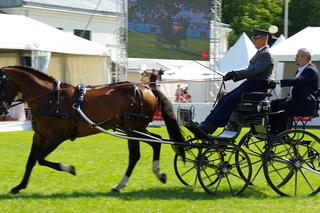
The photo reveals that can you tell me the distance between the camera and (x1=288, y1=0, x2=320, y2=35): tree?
43.4 meters

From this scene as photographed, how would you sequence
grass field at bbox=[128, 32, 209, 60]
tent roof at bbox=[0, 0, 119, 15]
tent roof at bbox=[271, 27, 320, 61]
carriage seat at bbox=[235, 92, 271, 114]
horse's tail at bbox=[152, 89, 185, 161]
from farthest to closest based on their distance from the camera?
tent roof at bbox=[0, 0, 119, 15] → grass field at bbox=[128, 32, 209, 60] → tent roof at bbox=[271, 27, 320, 61] → horse's tail at bbox=[152, 89, 185, 161] → carriage seat at bbox=[235, 92, 271, 114]

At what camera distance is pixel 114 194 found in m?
7.77

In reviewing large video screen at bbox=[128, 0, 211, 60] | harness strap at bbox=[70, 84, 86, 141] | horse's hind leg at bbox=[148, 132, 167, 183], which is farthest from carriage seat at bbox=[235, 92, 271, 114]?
large video screen at bbox=[128, 0, 211, 60]

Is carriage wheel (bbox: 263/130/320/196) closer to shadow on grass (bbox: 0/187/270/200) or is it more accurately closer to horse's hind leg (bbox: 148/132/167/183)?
shadow on grass (bbox: 0/187/270/200)

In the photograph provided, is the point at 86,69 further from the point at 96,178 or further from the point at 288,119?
the point at 288,119

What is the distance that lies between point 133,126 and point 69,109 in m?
0.92

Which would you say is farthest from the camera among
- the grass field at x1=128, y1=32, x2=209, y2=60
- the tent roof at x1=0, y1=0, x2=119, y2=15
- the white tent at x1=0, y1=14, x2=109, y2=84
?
the tent roof at x1=0, y1=0, x2=119, y2=15

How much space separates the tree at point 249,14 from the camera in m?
40.5

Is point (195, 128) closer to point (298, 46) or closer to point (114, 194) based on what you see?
point (114, 194)

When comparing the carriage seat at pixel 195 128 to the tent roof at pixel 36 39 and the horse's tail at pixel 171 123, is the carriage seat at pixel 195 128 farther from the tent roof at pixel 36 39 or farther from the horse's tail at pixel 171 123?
the tent roof at pixel 36 39

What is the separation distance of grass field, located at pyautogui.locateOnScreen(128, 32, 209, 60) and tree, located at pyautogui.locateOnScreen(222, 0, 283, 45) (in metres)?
16.5

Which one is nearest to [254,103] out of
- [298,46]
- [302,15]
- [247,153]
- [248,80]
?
[248,80]

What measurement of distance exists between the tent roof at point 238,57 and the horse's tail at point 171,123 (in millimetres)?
15040

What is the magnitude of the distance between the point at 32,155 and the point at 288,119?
11.3 ft
